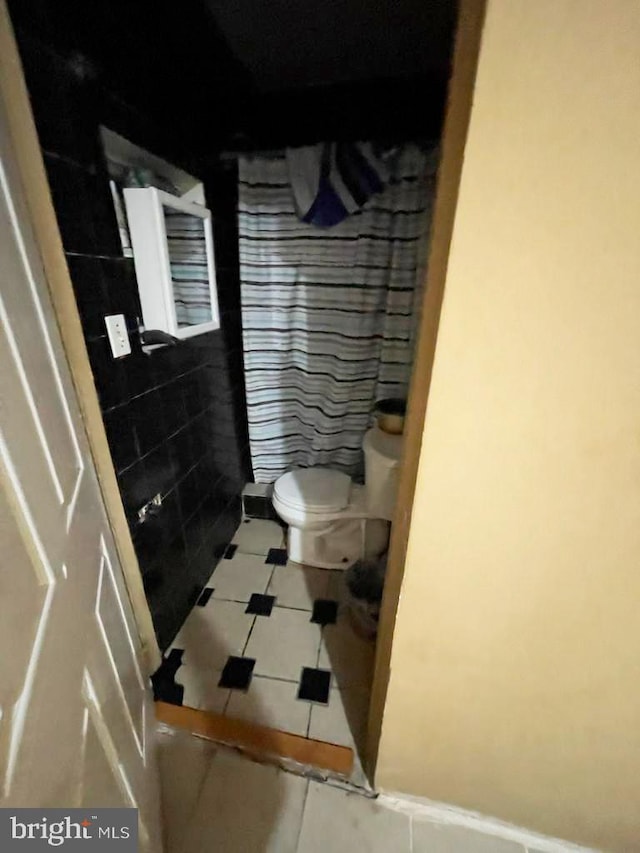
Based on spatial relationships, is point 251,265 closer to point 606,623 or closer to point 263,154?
point 263,154

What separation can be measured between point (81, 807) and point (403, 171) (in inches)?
81.3

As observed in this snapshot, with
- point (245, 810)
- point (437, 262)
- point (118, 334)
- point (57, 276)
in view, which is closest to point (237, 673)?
point (245, 810)

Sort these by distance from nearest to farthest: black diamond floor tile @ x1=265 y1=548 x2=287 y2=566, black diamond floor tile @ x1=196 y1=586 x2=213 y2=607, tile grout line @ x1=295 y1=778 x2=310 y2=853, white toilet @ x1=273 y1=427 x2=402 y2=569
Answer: tile grout line @ x1=295 y1=778 x2=310 y2=853
white toilet @ x1=273 y1=427 x2=402 y2=569
black diamond floor tile @ x1=196 y1=586 x2=213 y2=607
black diamond floor tile @ x1=265 y1=548 x2=287 y2=566

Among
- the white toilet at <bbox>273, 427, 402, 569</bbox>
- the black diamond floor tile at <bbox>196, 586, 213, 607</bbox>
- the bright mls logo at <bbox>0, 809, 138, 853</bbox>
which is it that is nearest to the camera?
the bright mls logo at <bbox>0, 809, 138, 853</bbox>

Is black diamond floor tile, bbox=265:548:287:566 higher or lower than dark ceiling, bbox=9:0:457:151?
lower

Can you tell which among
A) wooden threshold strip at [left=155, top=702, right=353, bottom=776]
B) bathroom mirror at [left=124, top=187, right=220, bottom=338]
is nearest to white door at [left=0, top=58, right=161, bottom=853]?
wooden threshold strip at [left=155, top=702, right=353, bottom=776]

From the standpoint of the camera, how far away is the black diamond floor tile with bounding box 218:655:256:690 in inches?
51.6

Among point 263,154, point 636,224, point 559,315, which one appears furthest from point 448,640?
point 263,154

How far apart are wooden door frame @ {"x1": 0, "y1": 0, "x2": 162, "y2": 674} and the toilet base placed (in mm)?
799

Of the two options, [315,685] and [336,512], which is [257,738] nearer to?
[315,685]

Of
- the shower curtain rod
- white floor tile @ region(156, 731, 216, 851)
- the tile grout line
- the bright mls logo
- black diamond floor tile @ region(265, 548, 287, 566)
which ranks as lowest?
white floor tile @ region(156, 731, 216, 851)

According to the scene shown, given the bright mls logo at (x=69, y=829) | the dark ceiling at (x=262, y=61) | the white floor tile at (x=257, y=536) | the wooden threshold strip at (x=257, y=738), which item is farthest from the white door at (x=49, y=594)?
the white floor tile at (x=257, y=536)

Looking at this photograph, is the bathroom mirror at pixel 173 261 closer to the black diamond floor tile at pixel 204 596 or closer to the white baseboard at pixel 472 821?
the black diamond floor tile at pixel 204 596

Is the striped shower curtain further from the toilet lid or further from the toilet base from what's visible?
the toilet base
